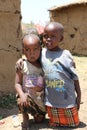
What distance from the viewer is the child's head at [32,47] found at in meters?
4.22

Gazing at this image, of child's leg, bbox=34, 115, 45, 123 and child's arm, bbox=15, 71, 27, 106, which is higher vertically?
child's arm, bbox=15, 71, 27, 106

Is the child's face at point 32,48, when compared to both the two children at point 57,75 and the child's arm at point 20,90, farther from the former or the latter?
the child's arm at point 20,90

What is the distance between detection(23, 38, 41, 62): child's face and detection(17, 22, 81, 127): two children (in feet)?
0.34

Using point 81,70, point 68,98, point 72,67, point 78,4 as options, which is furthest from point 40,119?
→ point 78,4

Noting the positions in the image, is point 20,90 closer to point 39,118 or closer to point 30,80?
point 30,80

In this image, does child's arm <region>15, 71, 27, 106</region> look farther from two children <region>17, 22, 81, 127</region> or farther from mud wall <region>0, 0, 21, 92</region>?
mud wall <region>0, 0, 21, 92</region>

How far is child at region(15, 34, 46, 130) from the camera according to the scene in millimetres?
4246

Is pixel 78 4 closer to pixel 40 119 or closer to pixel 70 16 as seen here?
pixel 70 16

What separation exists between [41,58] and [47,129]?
0.81 meters

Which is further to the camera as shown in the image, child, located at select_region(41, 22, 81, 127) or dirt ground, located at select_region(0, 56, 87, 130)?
dirt ground, located at select_region(0, 56, 87, 130)

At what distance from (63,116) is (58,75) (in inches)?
19.2

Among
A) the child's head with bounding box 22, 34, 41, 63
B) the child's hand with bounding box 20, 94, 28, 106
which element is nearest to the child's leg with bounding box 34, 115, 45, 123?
the child's hand with bounding box 20, 94, 28, 106

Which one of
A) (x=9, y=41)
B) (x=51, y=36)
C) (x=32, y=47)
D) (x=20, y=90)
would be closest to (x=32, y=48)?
(x=32, y=47)

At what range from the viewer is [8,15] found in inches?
256
